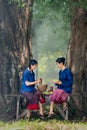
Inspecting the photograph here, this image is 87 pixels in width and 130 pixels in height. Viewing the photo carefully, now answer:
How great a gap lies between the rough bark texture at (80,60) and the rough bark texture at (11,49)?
5.51ft

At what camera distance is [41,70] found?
61.7 metres

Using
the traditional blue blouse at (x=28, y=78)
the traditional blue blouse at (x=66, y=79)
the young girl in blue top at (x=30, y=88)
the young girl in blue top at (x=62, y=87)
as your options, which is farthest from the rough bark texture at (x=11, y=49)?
the traditional blue blouse at (x=66, y=79)

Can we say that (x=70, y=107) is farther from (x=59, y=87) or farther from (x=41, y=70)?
(x=41, y=70)

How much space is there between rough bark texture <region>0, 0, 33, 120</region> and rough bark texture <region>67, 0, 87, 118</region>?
1.68m

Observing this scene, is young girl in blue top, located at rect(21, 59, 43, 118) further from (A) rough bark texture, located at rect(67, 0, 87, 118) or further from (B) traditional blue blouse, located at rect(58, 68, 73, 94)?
(A) rough bark texture, located at rect(67, 0, 87, 118)

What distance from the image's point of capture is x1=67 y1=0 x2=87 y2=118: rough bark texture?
1510 cm

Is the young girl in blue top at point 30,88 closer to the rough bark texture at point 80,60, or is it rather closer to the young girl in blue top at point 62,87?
the young girl in blue top at point 62,87

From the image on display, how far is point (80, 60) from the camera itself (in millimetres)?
15195

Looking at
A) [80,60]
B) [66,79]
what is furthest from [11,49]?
[66,79]

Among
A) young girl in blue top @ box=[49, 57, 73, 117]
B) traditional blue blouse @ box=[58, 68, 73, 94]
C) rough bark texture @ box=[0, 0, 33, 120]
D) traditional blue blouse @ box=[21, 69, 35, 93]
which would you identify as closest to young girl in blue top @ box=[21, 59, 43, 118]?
traditional blue blouse @ box=[21, 69, 35, 93]

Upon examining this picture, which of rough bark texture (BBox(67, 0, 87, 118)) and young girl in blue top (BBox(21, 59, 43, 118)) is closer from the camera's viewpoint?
young girl in blue top (BBox(21, 59, 43, 118))

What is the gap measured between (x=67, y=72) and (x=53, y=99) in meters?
0.83

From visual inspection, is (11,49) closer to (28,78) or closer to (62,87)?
(28,78)

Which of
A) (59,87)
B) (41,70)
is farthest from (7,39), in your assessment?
(41,70)
